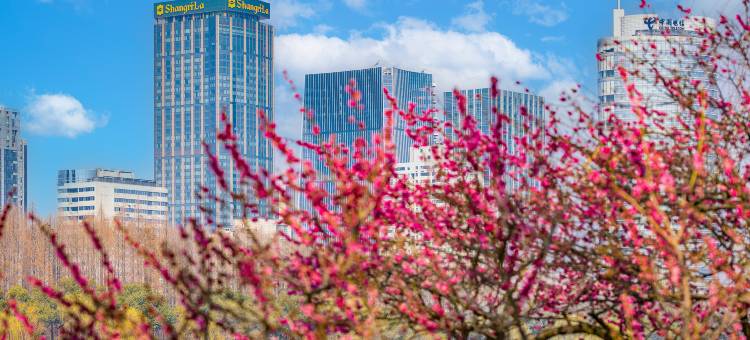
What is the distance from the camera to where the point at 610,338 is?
10.6 metres

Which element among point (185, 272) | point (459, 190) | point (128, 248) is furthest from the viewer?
point (128, 248)

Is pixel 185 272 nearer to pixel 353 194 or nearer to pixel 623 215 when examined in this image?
pixel 353 194

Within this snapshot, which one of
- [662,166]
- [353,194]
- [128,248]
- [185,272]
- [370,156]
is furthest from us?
[128,248]

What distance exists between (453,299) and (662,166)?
1825 millimetres

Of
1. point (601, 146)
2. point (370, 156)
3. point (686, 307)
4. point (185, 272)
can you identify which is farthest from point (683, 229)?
point (185, 272)

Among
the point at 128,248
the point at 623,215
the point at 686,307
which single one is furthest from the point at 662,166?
the point at 128,248

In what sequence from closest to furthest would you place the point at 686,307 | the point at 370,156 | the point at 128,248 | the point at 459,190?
1. the point at 686,307
2. the point at 370,156
3. the point at 459,190
4. the point at 128,248

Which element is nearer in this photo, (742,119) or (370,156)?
(370,156)

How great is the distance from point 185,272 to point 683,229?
338 cm

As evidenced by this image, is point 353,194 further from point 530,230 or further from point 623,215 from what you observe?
point 623,215

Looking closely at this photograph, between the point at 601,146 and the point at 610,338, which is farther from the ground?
the point at 601,146

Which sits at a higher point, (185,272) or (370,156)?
(370,156)

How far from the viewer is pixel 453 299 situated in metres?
8.88

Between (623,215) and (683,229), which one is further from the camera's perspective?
(623,215)
